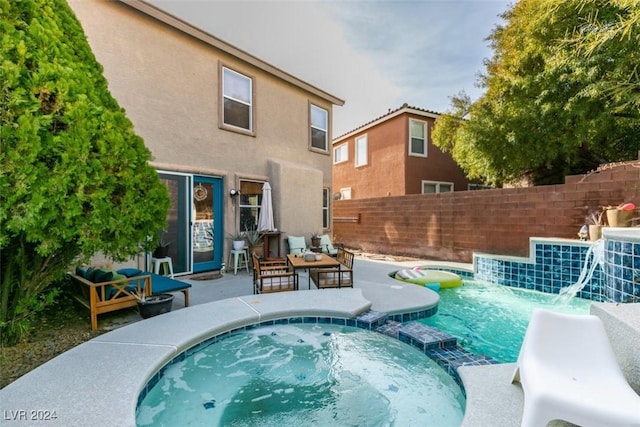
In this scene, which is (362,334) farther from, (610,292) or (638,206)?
(638,206)

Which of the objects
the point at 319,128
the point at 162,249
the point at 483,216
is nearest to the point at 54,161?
the point at 162,249

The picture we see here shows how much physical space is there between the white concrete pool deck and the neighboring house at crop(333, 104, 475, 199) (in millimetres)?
9938

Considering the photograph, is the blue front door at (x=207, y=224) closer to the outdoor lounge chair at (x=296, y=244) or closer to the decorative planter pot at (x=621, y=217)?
the outdoor lounge chair at (x=296, y=244)

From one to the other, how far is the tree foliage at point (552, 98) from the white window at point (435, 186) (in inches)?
127

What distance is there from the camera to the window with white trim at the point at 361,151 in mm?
17125

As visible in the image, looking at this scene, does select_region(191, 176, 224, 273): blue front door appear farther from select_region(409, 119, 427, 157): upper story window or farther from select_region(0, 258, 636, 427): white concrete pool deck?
select_region(409, 119, 427, 157): upper story window

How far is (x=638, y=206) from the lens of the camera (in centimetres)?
683

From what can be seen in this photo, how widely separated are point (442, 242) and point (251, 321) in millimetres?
8323

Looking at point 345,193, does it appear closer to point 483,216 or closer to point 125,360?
point 483,216

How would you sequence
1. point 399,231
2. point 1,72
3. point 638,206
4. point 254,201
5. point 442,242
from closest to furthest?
1. point 1,72
2. point 638,206
3. point 254,201
4. point 442,242
5. point 399,231

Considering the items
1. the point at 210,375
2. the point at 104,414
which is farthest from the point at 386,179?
the point at 104,414

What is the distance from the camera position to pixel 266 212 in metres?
9.00

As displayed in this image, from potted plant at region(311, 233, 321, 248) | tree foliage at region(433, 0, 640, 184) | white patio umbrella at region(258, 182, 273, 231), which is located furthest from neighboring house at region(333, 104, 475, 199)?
white patio umbrella at region(258, 182, 273, 231)

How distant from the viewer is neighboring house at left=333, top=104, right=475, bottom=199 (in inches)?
578
